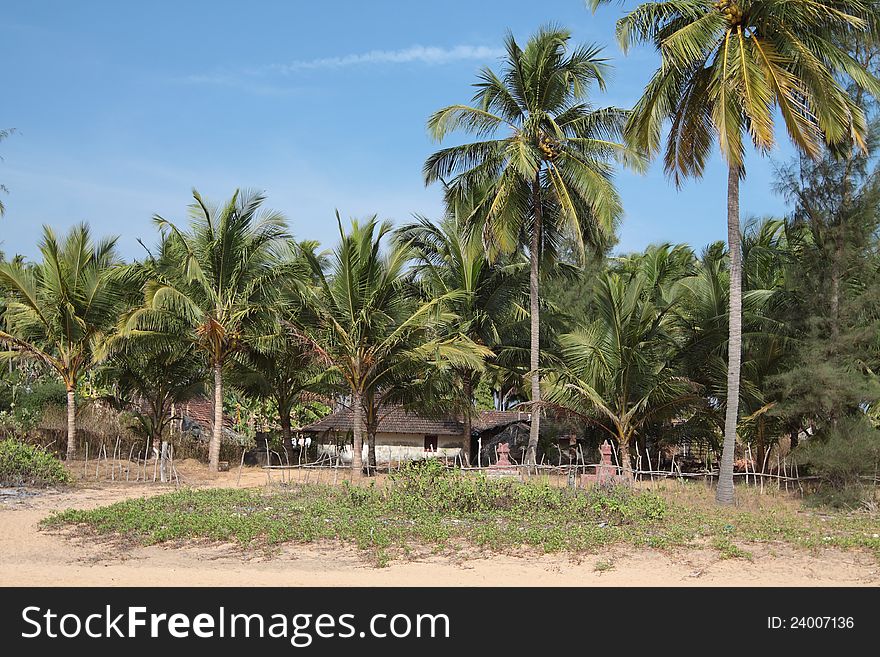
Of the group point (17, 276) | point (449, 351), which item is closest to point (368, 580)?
point (449, 351)

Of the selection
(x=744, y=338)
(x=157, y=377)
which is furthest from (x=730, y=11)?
(x=157, y=377)

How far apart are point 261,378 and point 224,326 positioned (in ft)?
11.9

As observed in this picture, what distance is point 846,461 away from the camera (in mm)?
13945

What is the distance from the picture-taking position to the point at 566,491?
44.9 feet

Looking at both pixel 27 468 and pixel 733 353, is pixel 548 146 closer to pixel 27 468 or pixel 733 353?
pixel 733 353

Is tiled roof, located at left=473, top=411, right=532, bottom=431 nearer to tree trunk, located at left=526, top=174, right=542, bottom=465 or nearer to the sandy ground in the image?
tree trunk, located at left=526, top=174, right=542, bottom=465

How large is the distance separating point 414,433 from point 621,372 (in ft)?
38.1

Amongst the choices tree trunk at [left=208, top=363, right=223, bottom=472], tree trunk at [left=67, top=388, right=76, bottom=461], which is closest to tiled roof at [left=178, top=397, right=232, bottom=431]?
tree trunk at [left=67, top=388, right=76, bottom=461]

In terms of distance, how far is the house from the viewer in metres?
28.2

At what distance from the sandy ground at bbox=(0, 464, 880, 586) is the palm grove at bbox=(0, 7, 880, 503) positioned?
5.01 m

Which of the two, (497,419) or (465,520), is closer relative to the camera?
(465,520)

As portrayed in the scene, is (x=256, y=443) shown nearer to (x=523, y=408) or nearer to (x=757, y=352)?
(x=523, y=408)

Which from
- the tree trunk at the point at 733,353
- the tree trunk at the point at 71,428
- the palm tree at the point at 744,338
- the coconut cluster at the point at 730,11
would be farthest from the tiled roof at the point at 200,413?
the coconut cluster at the point at 730,11

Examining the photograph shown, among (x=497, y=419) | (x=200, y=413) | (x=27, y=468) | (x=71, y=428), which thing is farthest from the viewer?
(x=200, y=413)
